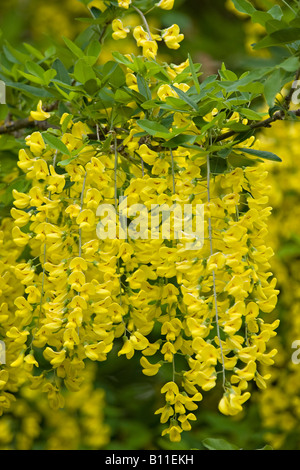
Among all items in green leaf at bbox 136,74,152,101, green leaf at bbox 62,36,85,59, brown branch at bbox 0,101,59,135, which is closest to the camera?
green leaf at bbox 136,74,152,101

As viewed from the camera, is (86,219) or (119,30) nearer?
(86,219)

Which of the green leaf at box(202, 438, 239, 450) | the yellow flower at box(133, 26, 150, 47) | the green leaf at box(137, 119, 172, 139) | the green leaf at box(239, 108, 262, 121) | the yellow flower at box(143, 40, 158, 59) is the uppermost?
the yellow flower at box(133, 26, 150, 47)

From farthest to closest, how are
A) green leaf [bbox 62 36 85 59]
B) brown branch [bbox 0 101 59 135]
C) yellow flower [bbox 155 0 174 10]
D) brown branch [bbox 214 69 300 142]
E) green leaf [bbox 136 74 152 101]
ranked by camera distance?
brown branch [bbox 0 101 59 135] → yellow flower [bbox 155 0 174 10] → green leaf [bbox 62 36 85 59] → green leaf [bbox 136 74 152 101] → brown branch [bbox 214 69 300 142]

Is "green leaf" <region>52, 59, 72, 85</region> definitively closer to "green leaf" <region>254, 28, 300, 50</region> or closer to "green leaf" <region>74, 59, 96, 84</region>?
"green leaf" <region>74, 59, 96, 84</region>

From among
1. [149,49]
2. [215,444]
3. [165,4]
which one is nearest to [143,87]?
[149,49]

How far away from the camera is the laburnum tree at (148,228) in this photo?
1.01 m

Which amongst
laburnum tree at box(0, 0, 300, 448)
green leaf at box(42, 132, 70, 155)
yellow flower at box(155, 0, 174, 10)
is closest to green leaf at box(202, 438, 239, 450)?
laburnum tree at box(0, 0, 300, 448)

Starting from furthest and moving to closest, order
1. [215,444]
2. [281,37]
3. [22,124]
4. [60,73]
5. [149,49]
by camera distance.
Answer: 1. [22,124]
2. [215,444]
3. [60,73]
4. [149,49]
5. [281,37]

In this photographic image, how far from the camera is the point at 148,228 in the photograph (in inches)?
44.1

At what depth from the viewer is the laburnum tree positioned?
39.9 inches

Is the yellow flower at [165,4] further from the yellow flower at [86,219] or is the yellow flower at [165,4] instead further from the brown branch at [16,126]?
the yellow flower at [86,219]

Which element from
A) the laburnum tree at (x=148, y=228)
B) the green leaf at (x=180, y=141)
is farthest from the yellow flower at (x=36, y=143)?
the green leaf at (x=180, y=141)

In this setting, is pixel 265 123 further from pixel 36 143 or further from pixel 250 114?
pixel 36 143

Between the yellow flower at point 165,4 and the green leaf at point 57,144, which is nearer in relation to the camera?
the green leaf at point 57,144
